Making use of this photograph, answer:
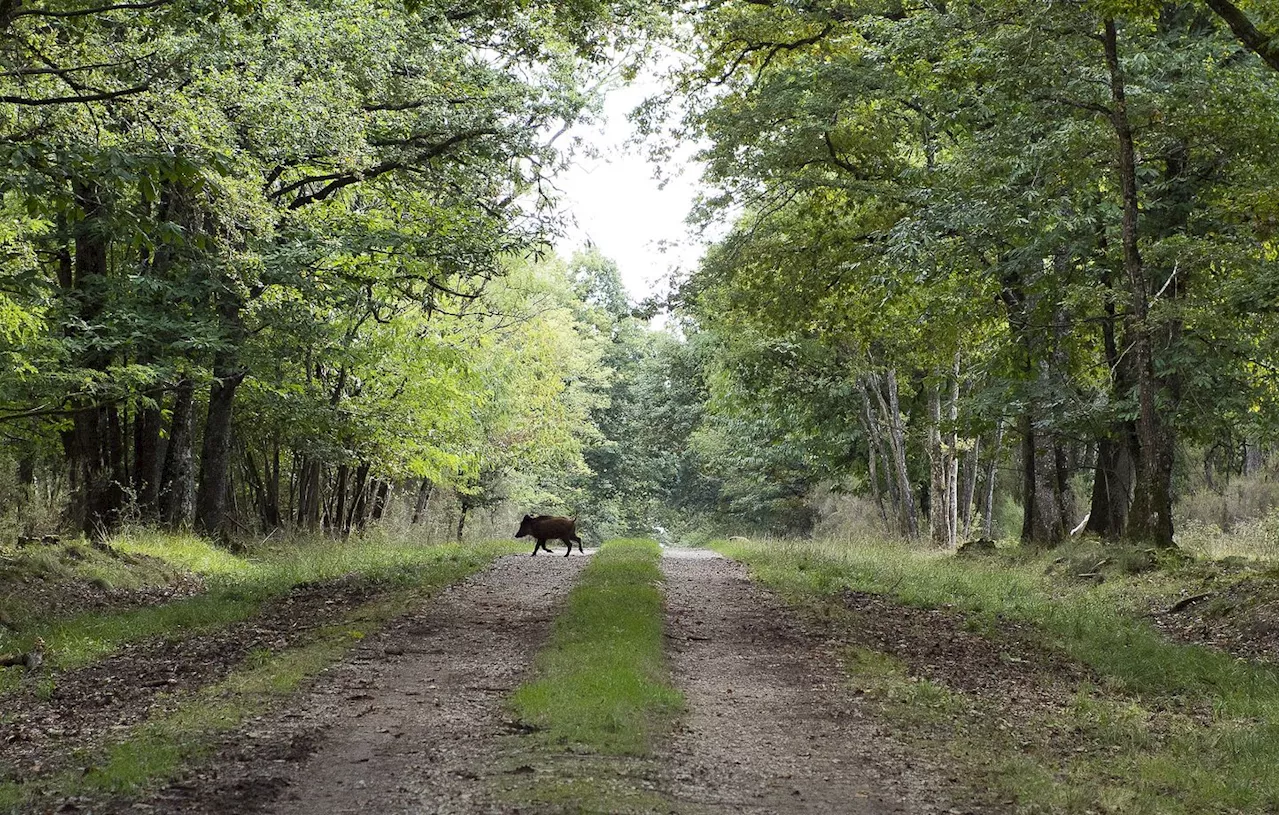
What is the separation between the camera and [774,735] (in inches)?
302

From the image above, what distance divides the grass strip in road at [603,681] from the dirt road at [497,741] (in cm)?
20

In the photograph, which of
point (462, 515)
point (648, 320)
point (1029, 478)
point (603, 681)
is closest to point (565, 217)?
point (648, 320)

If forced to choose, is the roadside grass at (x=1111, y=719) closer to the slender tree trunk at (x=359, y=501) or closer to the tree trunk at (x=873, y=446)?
the tree trunk at (x=873, y=446)

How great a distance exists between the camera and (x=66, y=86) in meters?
12.4

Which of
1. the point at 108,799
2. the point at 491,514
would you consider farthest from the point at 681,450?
the point at 108,799

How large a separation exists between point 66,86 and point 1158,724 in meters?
12.6

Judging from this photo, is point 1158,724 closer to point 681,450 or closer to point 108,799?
point 108,799

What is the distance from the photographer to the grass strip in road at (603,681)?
7133mm

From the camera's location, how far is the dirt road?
19.6 ft

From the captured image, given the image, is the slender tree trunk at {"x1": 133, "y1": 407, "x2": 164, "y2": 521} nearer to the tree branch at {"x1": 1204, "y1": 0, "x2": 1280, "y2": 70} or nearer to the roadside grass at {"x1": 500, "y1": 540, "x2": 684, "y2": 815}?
the roadside grass at {"x1": 500, "y1": 540, "x2": 684, "y2": 815}

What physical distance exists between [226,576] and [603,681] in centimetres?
951

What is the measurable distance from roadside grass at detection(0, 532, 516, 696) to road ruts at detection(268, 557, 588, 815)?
2.28 metres

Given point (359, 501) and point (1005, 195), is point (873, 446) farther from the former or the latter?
point (1005, 195)

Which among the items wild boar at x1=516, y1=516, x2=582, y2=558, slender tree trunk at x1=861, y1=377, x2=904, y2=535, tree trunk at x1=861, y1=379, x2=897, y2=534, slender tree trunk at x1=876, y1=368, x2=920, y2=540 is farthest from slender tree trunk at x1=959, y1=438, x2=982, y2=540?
wild boar at x1=516, y1=516, x2=582, y2=558
